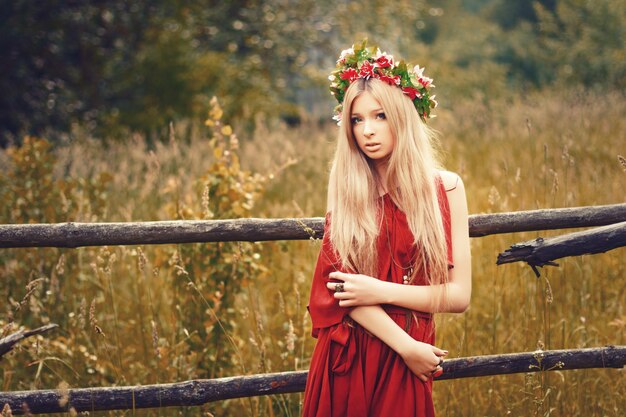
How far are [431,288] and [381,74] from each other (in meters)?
0.76

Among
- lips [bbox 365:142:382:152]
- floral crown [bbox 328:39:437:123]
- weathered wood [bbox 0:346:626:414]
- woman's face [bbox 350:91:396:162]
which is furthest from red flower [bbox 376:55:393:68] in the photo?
weathered wood [bbox 0:346:626:414]

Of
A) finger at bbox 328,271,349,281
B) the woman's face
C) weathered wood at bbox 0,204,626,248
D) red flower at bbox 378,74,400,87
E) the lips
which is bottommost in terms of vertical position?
finger at bbox 328,271,349,281

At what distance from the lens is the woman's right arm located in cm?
205

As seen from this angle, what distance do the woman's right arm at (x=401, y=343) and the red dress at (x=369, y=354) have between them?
4 centimetres

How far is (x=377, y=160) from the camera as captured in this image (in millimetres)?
2332

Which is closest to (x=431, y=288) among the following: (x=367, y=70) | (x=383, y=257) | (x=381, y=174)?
(x=383, y=257)

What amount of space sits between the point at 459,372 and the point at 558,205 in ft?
8.11

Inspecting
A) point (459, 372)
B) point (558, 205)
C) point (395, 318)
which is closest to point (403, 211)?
point (395, 318)

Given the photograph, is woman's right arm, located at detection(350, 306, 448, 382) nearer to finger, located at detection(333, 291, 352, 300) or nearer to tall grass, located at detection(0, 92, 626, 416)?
finger, located at detection(333, 291, 352, 300)

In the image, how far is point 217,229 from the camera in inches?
113

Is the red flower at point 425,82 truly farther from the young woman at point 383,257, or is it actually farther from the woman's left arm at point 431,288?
the woman's left arm at point 431,288

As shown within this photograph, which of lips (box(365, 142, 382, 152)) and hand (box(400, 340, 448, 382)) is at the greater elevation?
lips (box(365, 142, 382, 152))

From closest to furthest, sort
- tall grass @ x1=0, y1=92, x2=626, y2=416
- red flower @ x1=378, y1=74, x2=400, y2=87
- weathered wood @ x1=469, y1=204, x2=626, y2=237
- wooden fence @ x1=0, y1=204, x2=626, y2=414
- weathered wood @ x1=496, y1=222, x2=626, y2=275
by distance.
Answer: red flower @ x1=378, y1=74, x2=400, y2=87, weathered wood @ x1=496, y1=222, x2=626, y2=275, wooden fence @ x1=0, y1=204, x2=626, y2=414, weathered wood @ x1=469, y1=204, x2=626, y2=237, tall grass @ x1=0, y1=92, x2=626, y2=416

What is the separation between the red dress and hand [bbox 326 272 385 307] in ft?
0.23
